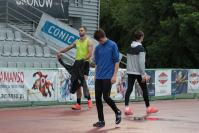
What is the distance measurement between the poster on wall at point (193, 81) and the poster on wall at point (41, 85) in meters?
7.31

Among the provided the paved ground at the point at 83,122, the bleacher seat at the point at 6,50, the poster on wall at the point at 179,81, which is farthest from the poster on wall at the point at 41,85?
the poster on wall at the point at 179,81

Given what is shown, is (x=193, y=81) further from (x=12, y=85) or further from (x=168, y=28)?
(x=168, y=28)

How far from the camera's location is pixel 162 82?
20969mm

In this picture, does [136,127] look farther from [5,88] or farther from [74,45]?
[5,88]

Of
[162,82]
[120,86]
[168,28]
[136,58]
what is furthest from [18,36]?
[168,28]

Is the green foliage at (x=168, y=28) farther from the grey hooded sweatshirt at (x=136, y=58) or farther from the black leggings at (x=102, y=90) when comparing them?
the black leggings at (x=102, y=90)

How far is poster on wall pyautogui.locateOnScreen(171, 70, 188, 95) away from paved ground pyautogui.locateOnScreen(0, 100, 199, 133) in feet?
20.4

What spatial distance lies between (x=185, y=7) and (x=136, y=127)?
965 inches

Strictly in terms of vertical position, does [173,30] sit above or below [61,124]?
above

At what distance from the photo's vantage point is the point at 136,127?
36.3 ft

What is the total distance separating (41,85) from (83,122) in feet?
15.6

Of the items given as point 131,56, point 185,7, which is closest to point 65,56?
point 131,56

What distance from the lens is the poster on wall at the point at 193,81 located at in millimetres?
22481

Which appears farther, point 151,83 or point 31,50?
point 31,50
